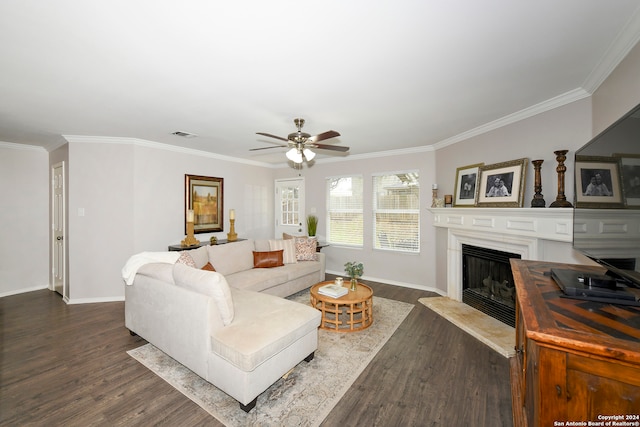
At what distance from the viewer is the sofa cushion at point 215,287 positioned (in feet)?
6.86

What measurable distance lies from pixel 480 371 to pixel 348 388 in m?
1.23

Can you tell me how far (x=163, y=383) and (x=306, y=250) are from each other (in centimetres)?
285

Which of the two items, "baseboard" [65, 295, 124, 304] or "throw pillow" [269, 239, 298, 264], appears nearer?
"baseboard" [65, 295, 124, 304]

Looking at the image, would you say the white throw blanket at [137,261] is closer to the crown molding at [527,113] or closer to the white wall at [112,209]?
the white wall at [112,209]

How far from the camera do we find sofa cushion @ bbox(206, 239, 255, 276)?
3.86 meters

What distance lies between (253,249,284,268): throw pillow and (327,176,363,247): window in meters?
1.70

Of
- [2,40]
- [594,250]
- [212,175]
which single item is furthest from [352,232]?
[2,40]

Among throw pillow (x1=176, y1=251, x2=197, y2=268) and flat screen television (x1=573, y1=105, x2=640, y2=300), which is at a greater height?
flat screen television (x1=573, y1=105, x2=640, y2=300)

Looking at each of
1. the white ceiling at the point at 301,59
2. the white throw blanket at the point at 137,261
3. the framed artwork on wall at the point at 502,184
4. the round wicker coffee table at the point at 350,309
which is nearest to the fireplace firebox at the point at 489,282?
the framed artwork on wall at the point at 502,184

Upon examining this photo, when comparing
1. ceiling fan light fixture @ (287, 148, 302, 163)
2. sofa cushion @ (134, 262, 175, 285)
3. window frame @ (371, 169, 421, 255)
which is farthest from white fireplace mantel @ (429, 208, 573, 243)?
sofa cushion @ (134, 262, 175, 285)

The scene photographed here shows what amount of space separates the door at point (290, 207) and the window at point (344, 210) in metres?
0.74

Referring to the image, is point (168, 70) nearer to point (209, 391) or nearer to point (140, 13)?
point (140, 13)

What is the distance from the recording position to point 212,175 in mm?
5191

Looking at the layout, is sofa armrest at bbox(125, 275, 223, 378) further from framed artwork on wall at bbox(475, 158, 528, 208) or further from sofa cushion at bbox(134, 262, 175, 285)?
framed artwork on wall at bbox(475, 158, 528, 208)
